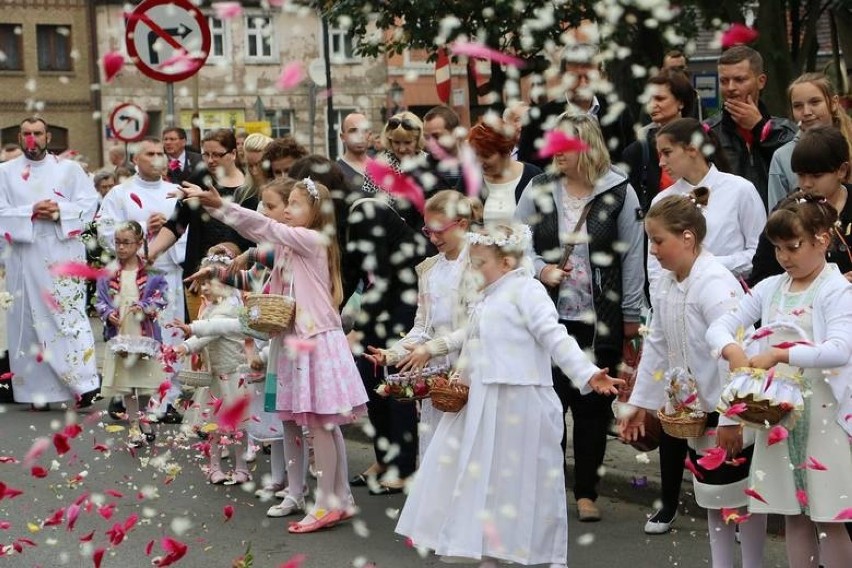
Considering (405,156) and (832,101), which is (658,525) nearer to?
(832,101)

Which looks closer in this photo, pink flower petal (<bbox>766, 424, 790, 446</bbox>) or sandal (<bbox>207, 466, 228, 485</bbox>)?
pink flower petal (<bbox>766, 424, 790, 446</bbox>)

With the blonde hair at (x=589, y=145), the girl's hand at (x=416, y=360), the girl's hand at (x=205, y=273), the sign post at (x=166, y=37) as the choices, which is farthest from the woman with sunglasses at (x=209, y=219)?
the girl's hand at (x=416, y=360)

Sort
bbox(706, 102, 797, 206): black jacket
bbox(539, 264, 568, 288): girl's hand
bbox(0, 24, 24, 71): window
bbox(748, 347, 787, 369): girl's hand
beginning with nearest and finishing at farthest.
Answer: bbox(748, 347, 787, 369): girl's hand
bbox(539, 264, 568, 288): girl's hand
bbox(706, 102, 797, 206): black jacket
bbox(0, 24, 24, 71): window

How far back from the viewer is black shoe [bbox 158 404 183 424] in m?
11.4

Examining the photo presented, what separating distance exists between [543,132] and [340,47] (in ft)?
83.0

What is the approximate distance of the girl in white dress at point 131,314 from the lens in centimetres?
1074

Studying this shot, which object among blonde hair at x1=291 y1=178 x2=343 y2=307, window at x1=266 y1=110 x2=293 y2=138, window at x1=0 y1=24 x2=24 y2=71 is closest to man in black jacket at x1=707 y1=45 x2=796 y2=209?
blonde hair at x1=291 y1=178 x2=343 y2=307

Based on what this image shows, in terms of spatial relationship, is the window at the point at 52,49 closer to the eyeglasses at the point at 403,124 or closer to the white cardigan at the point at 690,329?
the eyeglasses at the point at 403,124

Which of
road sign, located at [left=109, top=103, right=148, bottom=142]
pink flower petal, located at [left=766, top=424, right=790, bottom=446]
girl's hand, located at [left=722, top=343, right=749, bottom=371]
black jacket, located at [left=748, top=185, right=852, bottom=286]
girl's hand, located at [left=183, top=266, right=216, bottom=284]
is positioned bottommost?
pink flower petal, located at [left=766, top=424, right=790, bottom=446]

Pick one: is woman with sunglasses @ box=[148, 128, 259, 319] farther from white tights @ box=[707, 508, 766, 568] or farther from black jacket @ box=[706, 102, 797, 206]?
white tights @ box=[707, 508, 766, 568]

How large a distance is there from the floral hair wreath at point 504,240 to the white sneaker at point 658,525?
1692mm

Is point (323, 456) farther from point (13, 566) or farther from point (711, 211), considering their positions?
point (711, 211)

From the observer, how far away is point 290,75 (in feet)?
21.5

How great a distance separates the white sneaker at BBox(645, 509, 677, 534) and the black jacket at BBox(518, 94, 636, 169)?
2512 millimetres
